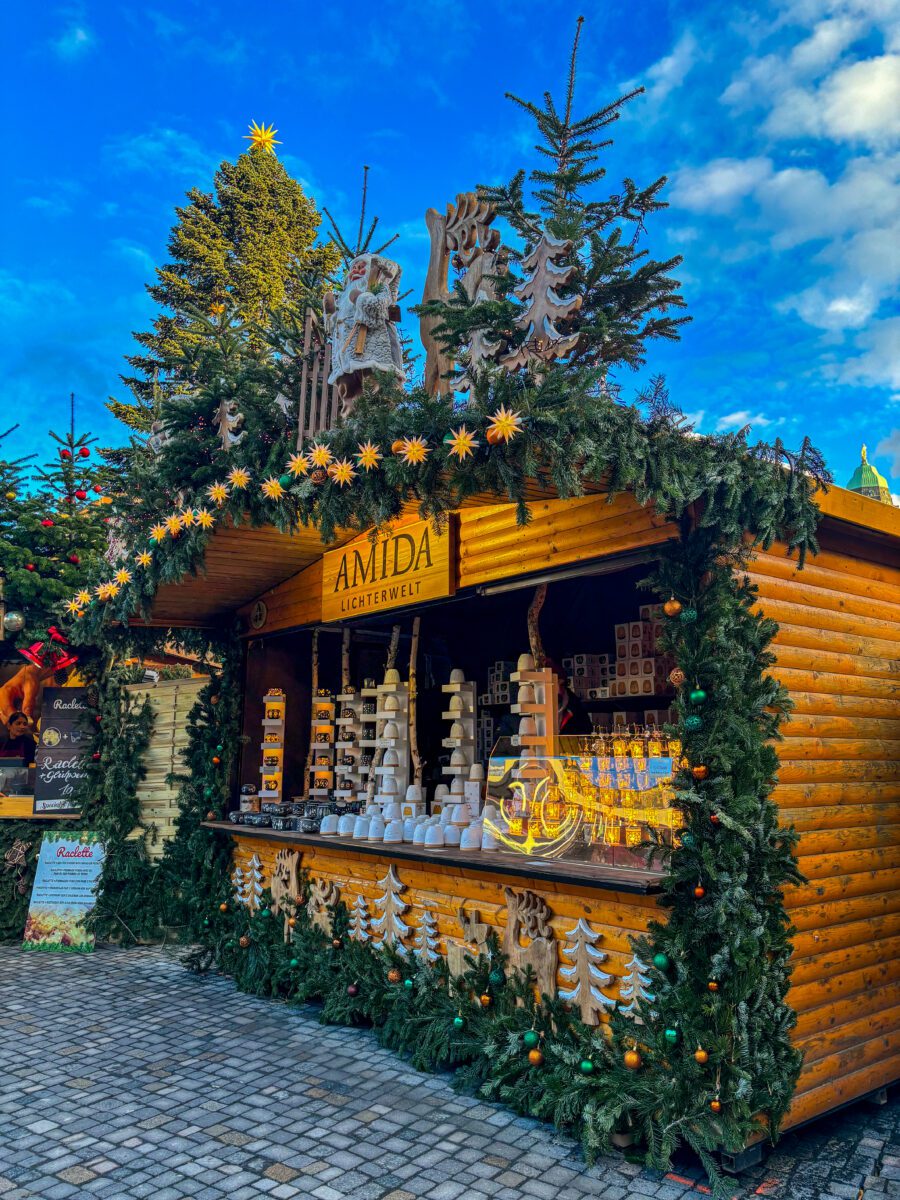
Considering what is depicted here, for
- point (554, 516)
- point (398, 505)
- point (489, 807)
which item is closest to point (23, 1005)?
point (489, 807)

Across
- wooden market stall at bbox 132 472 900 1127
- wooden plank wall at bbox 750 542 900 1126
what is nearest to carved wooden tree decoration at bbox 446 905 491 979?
wooden market stall at bbox 132 472 900 1127

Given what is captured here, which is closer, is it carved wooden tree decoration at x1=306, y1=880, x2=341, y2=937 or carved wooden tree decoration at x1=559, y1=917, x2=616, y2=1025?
carved wooden tree decoration at x1=559, y1=917, x2=616, y2=1025

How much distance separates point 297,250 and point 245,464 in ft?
64.2

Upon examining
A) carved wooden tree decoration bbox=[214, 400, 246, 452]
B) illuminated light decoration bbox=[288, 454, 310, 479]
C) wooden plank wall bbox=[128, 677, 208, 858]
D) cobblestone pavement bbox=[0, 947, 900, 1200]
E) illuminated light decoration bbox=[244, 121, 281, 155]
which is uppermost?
illuminated light decoration bbox=[244, 121, 281, 155]

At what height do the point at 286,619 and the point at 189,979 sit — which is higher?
the point at 286,619

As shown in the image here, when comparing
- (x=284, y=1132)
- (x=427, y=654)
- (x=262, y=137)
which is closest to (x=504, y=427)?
(x=284, y=1132)

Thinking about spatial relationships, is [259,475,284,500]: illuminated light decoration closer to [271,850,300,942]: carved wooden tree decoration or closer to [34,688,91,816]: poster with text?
[271,850,300,942]: carved wooden tree decoration

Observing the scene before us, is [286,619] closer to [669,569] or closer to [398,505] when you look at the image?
[398,505]

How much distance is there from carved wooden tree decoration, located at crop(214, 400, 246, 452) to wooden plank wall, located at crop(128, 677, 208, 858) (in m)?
4.17

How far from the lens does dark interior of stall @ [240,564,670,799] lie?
7883mm

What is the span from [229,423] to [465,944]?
3824 mm

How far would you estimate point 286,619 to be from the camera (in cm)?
859

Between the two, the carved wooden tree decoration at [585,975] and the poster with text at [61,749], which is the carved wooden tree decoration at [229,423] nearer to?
the carved wooden tree decoration at [585,975]

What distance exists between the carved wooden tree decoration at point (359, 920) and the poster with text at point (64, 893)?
4.11 meters
